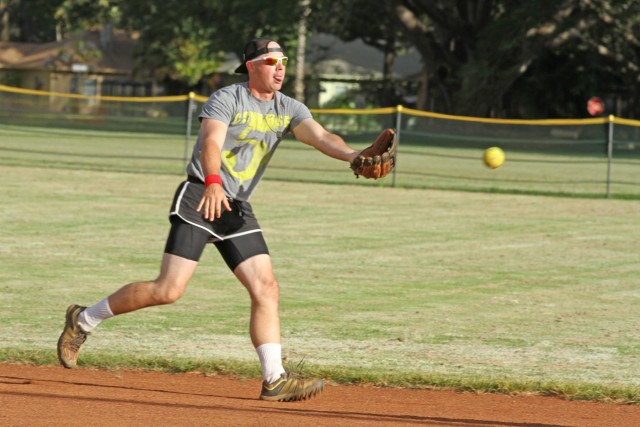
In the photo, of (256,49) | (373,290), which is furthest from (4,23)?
(256,49)

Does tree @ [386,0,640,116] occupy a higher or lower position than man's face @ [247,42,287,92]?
higher

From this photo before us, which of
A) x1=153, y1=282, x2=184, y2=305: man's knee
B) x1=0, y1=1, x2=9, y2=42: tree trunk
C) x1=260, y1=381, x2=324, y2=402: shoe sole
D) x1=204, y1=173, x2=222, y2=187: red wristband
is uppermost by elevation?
x1=0, y1=1, x2=9, y2=42: tree trunk

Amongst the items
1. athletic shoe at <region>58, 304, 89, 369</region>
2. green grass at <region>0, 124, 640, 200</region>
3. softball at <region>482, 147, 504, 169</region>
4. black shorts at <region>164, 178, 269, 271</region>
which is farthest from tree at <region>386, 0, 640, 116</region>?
black shorts at <region>164, 178, 269, 271</region>

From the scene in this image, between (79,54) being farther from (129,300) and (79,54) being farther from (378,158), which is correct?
(378,158)

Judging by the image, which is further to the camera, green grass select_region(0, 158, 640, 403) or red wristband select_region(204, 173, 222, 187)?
green grass select_region(0, 158, 640, 403)

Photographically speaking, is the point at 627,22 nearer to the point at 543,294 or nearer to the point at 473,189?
the point at 473,189

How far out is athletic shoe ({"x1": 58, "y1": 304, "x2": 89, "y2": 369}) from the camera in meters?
7.55

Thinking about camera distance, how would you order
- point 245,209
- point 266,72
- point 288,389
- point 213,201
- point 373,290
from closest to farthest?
point 213,201 → point 288,389 → point 266,72 → point 245,209 → point 373,290

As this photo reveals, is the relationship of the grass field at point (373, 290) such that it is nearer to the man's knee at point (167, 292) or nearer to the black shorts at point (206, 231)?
the man's knee at point (167, 292)

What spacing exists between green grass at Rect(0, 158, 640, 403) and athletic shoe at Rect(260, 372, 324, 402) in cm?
80

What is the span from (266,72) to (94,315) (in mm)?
1839

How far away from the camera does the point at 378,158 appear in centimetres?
679

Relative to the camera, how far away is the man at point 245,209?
22.8ft

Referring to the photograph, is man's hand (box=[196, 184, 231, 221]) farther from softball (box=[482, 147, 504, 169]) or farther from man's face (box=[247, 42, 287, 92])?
softball (box=[482, 147, 504, 169])
